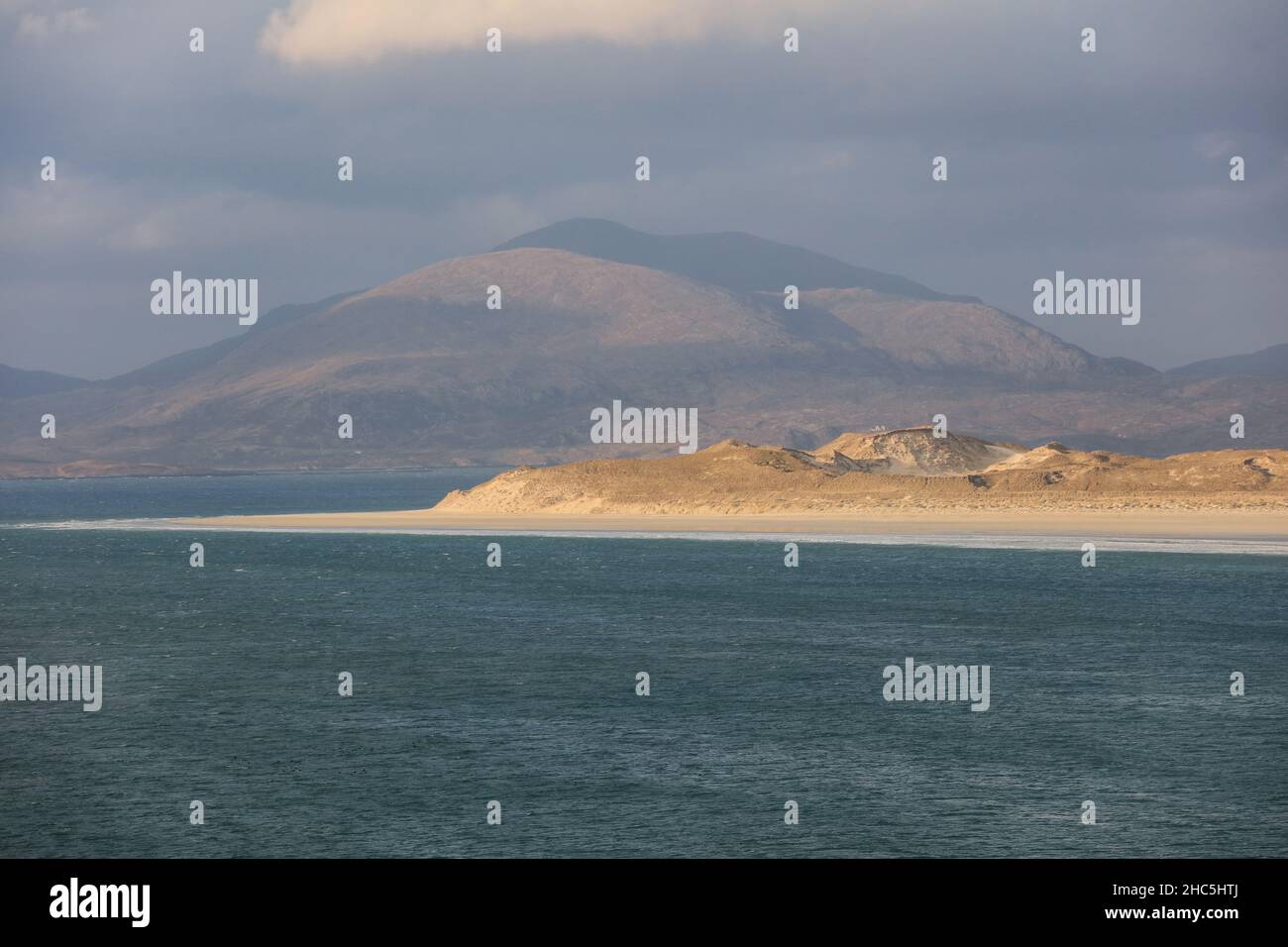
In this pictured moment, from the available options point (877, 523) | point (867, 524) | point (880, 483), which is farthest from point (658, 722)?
point (880, 483)

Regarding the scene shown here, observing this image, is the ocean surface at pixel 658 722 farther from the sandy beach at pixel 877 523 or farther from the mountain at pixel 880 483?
the mountain at pixel 880 483

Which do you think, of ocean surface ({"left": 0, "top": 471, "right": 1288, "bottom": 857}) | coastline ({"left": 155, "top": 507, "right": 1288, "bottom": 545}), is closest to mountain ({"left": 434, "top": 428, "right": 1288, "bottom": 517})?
coastline ({"left": 155, "top": 507, "right": 1288, "bottom": 545})

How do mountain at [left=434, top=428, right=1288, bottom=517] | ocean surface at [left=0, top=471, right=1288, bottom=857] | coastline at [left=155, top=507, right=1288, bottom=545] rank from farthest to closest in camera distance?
mountain at [left=434, top=428, right=1288, bottom=517] → coastline at [left=155, top=507, right=1288, bottom=545] → ocean surface at [left=0, top=471, right=1288, bottom=857]

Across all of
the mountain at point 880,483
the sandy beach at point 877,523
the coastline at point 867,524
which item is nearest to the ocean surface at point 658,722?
the coastline at point 867,524

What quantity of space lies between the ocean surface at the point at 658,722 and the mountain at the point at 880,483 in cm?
5247

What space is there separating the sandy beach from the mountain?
2308 mm

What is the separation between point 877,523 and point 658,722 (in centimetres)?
8721

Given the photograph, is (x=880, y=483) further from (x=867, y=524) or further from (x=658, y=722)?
(x=658, y=722)

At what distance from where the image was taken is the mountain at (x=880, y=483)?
133000 millimetres

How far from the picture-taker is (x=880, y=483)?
142375 mm

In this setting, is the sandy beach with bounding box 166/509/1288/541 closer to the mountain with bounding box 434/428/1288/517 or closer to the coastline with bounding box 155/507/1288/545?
the coastline with bounding box 155/507/1288/545

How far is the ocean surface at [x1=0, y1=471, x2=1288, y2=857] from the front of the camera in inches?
1224
